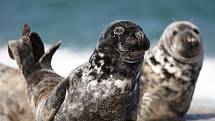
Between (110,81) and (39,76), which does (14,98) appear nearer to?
(39,76)

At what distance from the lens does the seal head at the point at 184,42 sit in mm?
7266

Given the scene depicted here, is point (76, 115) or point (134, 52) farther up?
point (134, 52)

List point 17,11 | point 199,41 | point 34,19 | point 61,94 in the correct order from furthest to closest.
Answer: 1. point 17,11
2. point 34,19
3. point 199,41
4. point 61,94

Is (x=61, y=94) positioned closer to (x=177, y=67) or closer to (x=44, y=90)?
(x=44, y=90)

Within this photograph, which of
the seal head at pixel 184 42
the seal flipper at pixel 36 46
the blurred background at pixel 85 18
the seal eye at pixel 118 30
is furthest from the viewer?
the blurred background at pixel 85 18

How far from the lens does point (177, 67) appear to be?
24.4ft

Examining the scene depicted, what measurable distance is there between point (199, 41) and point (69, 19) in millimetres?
15902

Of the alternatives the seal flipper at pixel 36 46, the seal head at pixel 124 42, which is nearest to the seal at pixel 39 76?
the seal flipper at pixel 36 46

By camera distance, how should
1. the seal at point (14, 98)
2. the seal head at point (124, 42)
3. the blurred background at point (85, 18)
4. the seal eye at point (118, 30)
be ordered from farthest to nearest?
the blurred background at point (85, 18) < the seal at point (14, 98) < the seal eye at point (118, 30) < the seal head at point (124, 42)

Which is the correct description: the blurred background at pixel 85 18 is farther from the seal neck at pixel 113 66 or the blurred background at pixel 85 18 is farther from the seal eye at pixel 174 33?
the seal neck at pixel 113 66

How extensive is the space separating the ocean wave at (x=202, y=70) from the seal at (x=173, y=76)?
16.7ft

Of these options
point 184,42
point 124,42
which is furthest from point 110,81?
point 184,42

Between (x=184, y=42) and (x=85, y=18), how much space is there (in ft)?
51.4

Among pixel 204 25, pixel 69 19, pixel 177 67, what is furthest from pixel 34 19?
pixel 177 67
